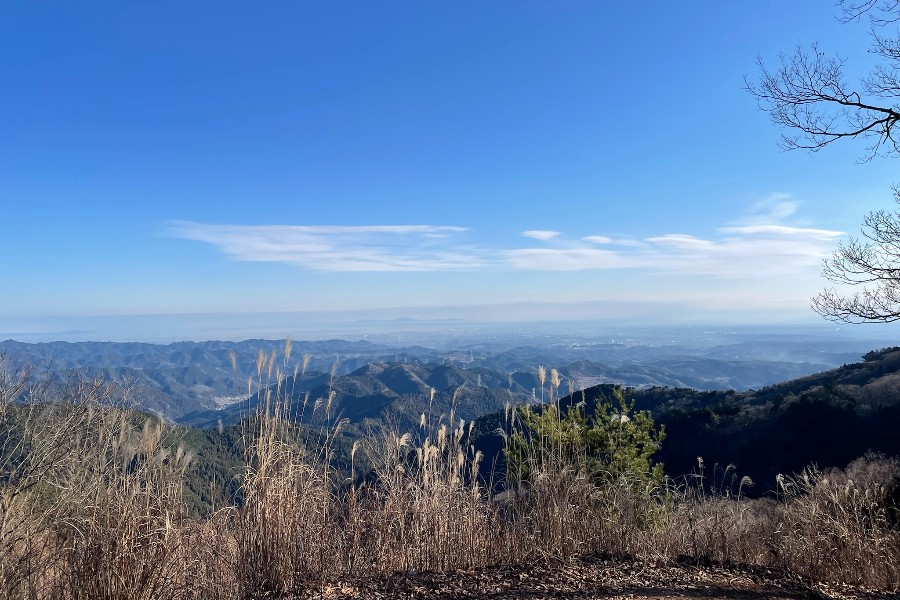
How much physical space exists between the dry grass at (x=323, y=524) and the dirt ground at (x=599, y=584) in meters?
0.19

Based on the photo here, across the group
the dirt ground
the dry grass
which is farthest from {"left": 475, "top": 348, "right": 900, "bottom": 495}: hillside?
the dirt ground

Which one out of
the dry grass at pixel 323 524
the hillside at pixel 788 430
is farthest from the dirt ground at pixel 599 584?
the hillside at pixel 788 430

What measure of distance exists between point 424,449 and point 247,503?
1.50 metres

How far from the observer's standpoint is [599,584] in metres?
3.46

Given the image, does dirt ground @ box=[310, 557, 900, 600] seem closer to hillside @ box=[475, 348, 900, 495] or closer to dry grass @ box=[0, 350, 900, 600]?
dry grass @ box=[0, 350, 900, 600]

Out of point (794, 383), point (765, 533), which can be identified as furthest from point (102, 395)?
point (794, 383)

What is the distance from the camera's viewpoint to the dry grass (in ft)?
9.34

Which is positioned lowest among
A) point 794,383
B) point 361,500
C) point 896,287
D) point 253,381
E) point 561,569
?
point 794,383

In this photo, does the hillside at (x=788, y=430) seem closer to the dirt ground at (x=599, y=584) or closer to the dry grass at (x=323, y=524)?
the dry grass at (x=323, y=524)

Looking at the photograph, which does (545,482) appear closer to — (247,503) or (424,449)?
(424,449)

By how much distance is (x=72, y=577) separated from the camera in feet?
8.64

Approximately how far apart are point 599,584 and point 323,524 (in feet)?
6.55

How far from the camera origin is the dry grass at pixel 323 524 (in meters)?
2.85

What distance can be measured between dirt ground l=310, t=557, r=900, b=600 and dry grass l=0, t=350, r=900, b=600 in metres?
0.19
